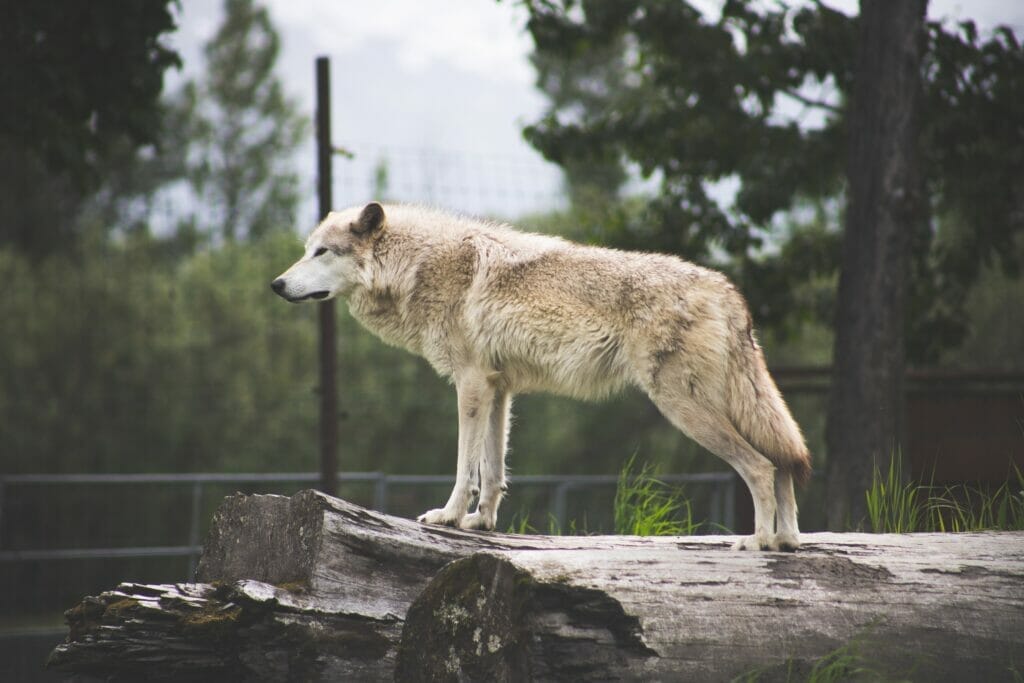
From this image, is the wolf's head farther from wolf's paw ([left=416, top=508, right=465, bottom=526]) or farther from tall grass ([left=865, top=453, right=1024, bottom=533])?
tall grass ([left=865, top=453, right=1024, bottom=533])

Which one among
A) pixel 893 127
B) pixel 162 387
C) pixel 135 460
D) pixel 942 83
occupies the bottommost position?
pixel 135 460

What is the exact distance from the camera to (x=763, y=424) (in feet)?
16.5

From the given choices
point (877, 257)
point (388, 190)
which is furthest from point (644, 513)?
point (388, 190)

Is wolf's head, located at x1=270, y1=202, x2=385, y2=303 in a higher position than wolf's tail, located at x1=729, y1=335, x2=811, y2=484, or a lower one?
higher

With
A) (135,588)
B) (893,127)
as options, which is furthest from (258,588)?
(893,127)

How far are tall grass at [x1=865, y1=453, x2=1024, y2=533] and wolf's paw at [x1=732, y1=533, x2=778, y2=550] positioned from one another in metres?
1.16

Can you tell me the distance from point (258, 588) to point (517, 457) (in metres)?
13.3

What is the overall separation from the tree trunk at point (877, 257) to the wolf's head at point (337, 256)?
3821mm

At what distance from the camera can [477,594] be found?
410cm

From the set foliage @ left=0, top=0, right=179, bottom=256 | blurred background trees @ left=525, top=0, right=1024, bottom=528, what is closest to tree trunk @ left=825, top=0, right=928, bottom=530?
blurred background trees @ left=525, top=0, right=1024, bottom=528

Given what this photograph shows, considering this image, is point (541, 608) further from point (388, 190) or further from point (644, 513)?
point (388, 190)

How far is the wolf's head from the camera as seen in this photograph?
581cm

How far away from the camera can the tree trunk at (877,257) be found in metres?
7.77

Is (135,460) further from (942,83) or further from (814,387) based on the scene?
(942,83)
